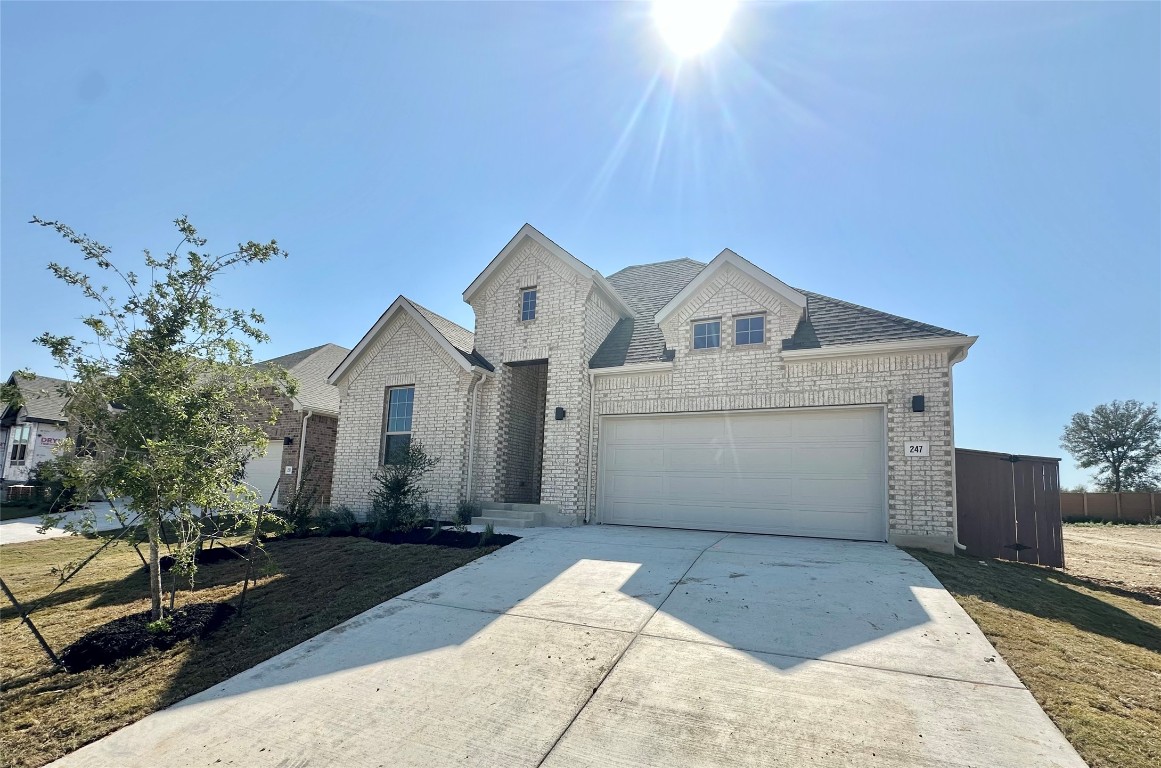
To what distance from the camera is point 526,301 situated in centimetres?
1352

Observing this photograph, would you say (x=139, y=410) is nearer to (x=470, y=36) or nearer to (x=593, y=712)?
(x=593, y=712)

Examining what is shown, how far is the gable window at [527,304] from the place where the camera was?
1338 cm

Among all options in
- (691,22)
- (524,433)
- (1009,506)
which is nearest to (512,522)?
(524,433)

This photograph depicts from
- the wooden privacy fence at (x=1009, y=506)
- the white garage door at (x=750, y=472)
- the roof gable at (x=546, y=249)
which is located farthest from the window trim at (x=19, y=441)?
the wooden privacy fence at (x=1009, y=506)

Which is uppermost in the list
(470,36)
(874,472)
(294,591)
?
(470,36)

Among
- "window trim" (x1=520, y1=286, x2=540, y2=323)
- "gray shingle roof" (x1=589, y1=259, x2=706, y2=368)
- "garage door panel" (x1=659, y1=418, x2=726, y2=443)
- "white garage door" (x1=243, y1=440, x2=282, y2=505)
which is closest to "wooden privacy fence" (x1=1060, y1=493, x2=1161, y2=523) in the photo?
"gray shingle roof" (x1=589, y1=259, x2=706, y2=368)

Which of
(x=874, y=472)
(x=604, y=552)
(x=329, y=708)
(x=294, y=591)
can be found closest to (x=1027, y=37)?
(x=874, y=472)

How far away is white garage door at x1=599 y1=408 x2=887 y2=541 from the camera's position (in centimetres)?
988

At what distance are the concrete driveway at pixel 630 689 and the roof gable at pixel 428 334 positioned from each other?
7.19 metres

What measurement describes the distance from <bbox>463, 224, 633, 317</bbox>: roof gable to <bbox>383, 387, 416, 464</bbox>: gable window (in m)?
2.97

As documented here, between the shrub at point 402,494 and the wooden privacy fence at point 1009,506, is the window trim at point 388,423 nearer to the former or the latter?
the shrub at point 402,494

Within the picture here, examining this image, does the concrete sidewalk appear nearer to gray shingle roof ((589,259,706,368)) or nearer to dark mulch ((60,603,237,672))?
dark mulch ((60,603,237,672))

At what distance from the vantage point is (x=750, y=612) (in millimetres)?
5430

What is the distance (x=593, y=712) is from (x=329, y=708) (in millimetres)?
1852
